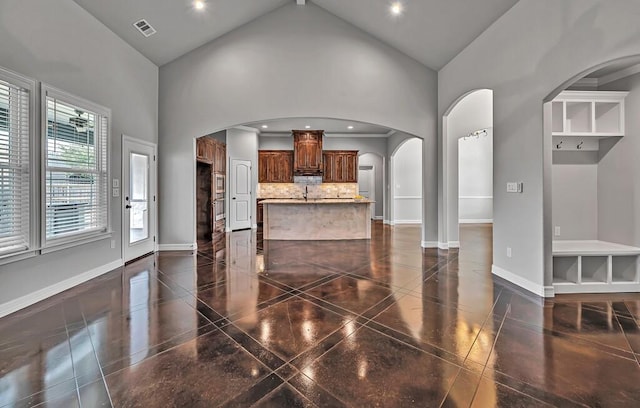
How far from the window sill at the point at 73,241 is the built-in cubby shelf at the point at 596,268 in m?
Answer: 5.75

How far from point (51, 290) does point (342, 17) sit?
6.15m

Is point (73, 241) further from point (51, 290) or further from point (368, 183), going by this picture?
point (368, 183)

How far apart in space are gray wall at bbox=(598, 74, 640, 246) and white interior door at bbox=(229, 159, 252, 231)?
25.7ft

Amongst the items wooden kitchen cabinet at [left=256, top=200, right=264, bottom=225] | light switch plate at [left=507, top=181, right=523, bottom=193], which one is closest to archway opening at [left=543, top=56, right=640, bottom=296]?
light switch plate at [left=507, top=181, right=523, bottom=193]

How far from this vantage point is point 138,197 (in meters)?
4.99

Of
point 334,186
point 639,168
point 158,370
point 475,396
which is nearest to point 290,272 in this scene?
point 158,370

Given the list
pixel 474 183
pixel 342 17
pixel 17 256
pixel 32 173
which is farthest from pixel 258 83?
pixel 474 183

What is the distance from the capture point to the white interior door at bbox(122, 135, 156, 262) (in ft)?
15.1

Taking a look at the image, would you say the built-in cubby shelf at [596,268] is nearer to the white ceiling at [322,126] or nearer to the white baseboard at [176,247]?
the white ceiling at [322,126]

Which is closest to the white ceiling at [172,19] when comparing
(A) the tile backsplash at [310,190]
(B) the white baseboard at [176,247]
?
(B) the white baseboard at [176,247]

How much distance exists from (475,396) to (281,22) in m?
6.21

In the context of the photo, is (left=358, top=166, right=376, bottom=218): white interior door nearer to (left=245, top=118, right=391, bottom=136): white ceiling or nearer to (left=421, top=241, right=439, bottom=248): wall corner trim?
(left=245, top=118, right=391, bottom=136): white ceiling

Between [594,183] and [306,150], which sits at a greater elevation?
[306,150]

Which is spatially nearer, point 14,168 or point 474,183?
point 14,168
